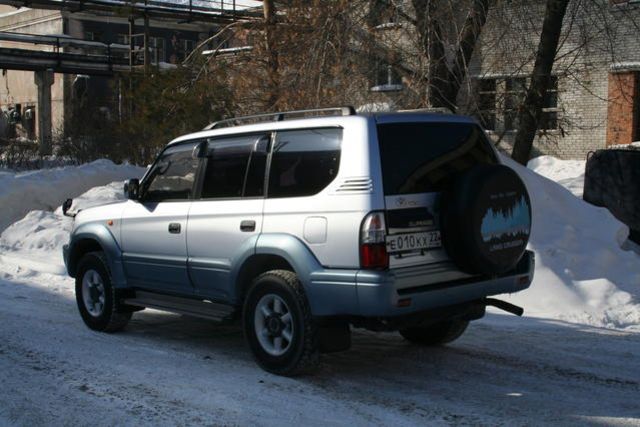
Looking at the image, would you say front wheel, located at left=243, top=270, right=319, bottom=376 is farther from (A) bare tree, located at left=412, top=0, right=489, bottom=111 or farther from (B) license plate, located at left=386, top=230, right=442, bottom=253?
(A) bare tree, located at left=412, top=0, right=489, bottom=111

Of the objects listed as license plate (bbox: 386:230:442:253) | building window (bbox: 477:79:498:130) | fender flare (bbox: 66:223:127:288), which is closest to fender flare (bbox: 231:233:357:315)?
license plate (bbox: 386:230:442:253)

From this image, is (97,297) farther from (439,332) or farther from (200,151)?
(439,332)

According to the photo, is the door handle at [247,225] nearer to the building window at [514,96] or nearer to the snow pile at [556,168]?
the building window at [514,96]

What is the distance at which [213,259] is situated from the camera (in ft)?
21.1

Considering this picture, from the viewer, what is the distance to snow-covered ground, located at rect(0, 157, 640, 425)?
17.1 feet

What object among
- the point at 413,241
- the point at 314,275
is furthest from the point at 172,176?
the point at 413,241

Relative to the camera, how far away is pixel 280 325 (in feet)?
19.6

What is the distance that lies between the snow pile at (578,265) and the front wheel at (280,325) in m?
3.72

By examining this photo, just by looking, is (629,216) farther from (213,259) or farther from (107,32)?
(107,32)

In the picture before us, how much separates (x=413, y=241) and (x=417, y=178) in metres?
0.48

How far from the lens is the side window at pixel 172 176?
6941 mm

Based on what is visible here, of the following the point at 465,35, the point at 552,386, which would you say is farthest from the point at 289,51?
the point at 552,386

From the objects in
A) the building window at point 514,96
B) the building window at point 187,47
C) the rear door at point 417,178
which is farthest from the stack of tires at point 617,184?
the building window at point 187,47

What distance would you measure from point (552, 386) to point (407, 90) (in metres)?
8.23
